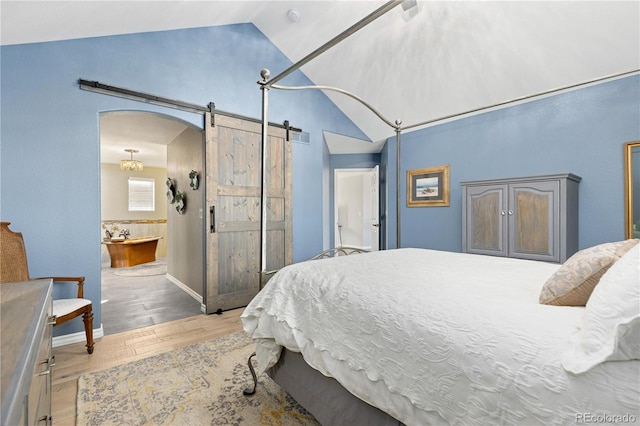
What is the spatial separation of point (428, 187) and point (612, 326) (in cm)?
388

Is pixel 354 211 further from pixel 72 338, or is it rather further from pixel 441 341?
pixel 441 341

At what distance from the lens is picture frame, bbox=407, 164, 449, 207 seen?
13.9ft

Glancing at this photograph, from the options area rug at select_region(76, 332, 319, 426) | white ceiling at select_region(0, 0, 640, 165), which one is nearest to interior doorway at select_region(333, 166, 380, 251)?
white ceiling at select_region(0, 0, 640, 165)

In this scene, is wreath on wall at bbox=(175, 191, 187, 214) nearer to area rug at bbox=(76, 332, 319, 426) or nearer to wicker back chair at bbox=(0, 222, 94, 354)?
wicker back chair at bbox=(0, 222, 94, 354)

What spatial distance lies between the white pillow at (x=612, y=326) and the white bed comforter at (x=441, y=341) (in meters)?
0.03

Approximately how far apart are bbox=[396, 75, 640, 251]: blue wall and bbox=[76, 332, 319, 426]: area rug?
3170 mm

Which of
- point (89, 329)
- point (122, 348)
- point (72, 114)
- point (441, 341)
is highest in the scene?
point (72, 114)

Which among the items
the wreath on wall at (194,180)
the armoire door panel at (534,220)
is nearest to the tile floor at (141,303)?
the wreath on wall at (194,180)

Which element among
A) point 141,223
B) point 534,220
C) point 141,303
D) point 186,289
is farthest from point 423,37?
point 141,223

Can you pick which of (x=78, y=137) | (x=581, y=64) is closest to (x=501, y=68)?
(x=581, y=64)

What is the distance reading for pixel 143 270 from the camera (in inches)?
236

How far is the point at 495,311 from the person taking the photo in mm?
956

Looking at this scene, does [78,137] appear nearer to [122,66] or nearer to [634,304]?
[122,66]

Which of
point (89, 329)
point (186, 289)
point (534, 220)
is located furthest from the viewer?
point (186, 289)
